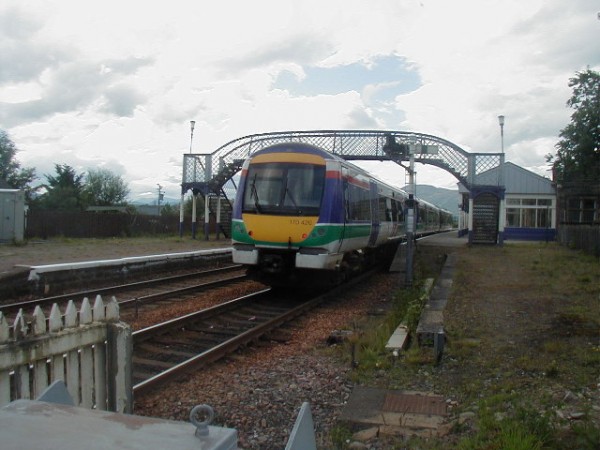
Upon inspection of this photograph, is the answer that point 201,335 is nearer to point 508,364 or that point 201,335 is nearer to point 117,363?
point 117,363

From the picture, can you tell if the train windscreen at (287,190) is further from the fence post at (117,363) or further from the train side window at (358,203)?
the fence post at (117,363)

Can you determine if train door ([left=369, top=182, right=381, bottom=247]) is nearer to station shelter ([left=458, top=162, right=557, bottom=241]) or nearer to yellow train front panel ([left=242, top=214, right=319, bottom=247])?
yellow train front panel ([left=242, top=214, right=319, bottom=247])

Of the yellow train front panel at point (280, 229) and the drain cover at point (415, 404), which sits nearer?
the drain cover at point (415, 404)

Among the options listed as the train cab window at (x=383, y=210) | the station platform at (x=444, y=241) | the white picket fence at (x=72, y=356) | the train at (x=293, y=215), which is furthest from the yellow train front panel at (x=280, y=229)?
the station platform at (x=444, y=241)

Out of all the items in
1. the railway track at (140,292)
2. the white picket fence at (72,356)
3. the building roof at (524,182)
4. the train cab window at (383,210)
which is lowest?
the railway track at (140,292)

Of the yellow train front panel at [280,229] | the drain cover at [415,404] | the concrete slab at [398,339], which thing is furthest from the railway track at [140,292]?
the drain cover at [415,404]

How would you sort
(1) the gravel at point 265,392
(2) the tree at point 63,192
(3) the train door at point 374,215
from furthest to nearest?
(2) the tree at point 63,192, (3) the train door at point 374,215, (1) the gravel at point 265,392

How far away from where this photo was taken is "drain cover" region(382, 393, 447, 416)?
16.0 feet

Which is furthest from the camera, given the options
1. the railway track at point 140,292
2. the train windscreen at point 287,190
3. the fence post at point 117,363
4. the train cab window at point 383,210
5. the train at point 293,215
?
the train cab window at point 383,210

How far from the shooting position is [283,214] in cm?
1117

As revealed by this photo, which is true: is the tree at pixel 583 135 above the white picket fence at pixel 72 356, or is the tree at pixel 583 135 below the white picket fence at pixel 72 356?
above

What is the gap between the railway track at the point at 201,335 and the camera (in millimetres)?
6457

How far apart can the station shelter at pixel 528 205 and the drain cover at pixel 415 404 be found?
32657 millimetres

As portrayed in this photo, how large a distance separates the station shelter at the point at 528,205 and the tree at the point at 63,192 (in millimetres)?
38531
